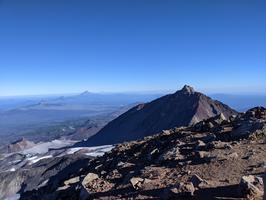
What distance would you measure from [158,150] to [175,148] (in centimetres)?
200

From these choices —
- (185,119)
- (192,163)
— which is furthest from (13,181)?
(192,163)

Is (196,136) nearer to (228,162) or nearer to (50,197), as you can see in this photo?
(228,162)

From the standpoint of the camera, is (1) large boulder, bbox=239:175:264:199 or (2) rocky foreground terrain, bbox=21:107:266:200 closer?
(1) large boulder, bbox=239:175:264:199

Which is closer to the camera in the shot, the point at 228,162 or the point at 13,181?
the point at 228,162

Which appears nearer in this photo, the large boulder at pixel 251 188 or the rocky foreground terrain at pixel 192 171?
the large boulder at pixel 251 188

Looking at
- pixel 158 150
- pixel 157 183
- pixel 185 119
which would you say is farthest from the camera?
pixel 185 119

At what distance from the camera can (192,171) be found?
1877 centimetres

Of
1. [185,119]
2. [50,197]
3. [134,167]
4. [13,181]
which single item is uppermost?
[134,167]

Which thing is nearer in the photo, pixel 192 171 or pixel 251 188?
pixel 251 188

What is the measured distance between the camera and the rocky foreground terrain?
15.4m

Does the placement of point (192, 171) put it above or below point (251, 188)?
below

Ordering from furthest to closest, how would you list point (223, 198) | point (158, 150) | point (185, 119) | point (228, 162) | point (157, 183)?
1. point (185, 119)
2. point (158, 150)
3. point (228, 162)
4. point (157, 183)
5. point (223, 198)

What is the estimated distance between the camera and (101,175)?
2266cm

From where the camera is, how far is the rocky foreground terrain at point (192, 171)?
607 inches
